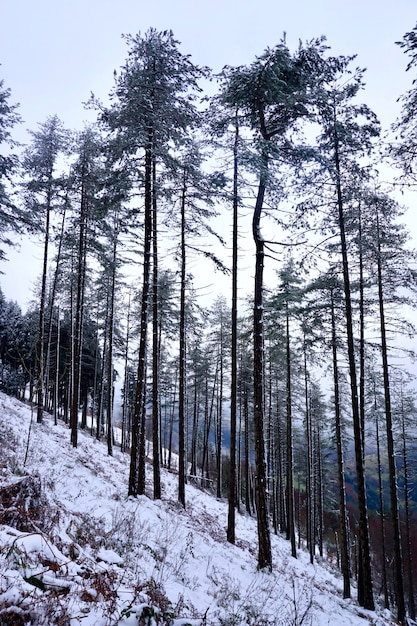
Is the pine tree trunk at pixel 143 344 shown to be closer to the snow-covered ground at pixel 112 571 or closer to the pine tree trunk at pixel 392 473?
the snow-covered ground at pixel 112 571

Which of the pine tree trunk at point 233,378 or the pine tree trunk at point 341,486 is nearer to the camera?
A: the pine tree trunk at point 233,378

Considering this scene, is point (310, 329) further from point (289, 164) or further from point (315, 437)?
point (315, 437)

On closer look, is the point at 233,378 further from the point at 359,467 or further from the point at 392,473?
the point at 392,473

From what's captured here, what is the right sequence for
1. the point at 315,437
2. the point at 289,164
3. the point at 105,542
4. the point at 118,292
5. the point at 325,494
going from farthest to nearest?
the point at 325,494 < the point at 315,437 < the point at 118,292 < the point at 289,164 < the point at 105,542

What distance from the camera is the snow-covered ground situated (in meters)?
2.69

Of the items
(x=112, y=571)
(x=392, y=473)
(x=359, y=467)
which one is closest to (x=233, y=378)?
(x=359, y=467)

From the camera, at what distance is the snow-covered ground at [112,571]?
2688 mm

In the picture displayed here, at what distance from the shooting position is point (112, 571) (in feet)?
11.8

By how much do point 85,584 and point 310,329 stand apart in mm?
14412

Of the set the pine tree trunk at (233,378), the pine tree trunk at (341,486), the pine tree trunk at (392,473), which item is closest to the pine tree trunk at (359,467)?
the pine tree trunk at (392,473)

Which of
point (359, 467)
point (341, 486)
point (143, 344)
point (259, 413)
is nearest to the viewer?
point (259, 413)

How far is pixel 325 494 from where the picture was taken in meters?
41.5

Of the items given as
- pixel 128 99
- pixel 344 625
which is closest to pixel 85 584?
pixel 344 625

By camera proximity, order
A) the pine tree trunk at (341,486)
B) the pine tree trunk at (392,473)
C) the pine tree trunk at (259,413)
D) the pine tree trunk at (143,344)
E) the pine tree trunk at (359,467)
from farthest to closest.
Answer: the pine tree trunk at (341,486) → the pine tree trunk at (392,473) → the pine tree trunk at (143,344) → the pine tree trunk at (359,467) → the pine tree trunk at (259,413)
